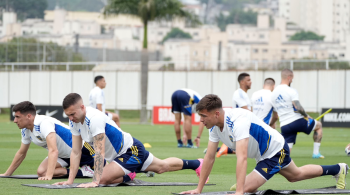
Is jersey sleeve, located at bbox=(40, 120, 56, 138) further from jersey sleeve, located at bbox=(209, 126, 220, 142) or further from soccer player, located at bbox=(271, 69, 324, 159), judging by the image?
soccer player, located at bbox=(271, 69, 324, 159)

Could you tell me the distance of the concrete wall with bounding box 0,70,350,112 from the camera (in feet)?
135

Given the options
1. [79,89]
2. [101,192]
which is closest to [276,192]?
[101,192]

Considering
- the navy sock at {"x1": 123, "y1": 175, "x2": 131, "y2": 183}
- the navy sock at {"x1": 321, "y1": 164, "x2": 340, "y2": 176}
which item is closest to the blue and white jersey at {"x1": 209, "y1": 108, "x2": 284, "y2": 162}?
the navy sock at {"x1": 321, "y1": 164, "x2": 340, "y2": 176}

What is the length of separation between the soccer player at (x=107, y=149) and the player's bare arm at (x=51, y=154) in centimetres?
53

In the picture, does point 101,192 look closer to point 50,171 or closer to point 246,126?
point 50,171

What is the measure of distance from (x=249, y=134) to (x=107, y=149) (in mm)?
2168

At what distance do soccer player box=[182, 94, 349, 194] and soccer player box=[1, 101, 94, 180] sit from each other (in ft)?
7.07

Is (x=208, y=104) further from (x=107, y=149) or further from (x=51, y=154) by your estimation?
(x=51, y=154)

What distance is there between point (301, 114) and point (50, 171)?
5655mm

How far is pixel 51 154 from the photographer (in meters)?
7.86

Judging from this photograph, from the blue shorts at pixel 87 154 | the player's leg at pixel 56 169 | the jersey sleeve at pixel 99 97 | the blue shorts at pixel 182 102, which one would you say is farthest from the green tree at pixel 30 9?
the blue shorts at pixel 87 154

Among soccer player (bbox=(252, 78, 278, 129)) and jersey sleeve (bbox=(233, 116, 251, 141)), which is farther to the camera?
soccer player (bbox=(252, 78, 278, 129))

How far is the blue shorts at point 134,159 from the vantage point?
300 inches

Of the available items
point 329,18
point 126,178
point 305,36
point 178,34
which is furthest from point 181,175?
point 329,18
